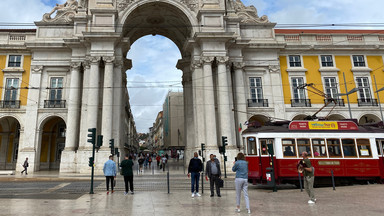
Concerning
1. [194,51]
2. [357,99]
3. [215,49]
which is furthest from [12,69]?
[357,99]

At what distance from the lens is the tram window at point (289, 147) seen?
45.7 feet

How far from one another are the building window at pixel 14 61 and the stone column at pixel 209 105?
19.7 metres

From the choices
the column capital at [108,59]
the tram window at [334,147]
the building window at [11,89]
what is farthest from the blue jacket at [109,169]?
the building window at [11,89]

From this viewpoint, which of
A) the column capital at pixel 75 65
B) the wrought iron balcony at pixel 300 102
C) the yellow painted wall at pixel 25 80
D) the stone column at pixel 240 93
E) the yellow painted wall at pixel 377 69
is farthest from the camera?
the yellow painted wall at pixel 377 69

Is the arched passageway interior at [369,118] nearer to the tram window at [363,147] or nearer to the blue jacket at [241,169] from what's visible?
the tram window at [363,147]

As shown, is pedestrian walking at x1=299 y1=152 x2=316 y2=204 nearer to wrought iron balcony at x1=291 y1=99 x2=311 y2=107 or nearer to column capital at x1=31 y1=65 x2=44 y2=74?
wrought iron balcony at x1=291 y1=99 x2=311 y2=107

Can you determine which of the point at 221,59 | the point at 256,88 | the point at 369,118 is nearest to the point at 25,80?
the point at 221,59

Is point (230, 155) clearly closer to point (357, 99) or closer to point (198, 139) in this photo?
point (198, 139)

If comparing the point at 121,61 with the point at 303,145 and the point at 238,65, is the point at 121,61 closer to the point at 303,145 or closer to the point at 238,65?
the point at 238,65

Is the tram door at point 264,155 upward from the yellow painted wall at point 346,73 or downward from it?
downward

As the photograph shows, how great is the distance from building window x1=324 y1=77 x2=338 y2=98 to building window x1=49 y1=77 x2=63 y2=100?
28.7 metres

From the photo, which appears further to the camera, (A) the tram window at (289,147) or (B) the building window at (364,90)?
(B) the building window at (364,90)

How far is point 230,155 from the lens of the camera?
24578 mm

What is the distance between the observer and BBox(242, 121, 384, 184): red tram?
45.2 feet
